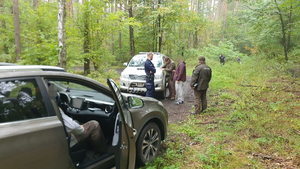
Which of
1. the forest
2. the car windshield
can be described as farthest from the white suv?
the forest

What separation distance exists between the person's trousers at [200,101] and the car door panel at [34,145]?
5.35 meters

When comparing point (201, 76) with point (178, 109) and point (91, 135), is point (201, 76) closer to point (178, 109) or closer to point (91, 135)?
point (178, 109)

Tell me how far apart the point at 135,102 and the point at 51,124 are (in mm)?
1624

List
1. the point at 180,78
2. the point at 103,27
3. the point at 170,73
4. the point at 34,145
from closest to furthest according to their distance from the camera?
the point at 34,145, the point at 180,78, the point at 170,73, the point at 103,27

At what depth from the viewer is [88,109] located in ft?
12.1

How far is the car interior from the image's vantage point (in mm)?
3109

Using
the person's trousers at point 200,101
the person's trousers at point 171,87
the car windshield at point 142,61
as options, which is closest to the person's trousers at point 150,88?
the person's trousers at point 171,87

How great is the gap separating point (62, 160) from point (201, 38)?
1618 inches

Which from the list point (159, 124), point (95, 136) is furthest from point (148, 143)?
point (95, 136)

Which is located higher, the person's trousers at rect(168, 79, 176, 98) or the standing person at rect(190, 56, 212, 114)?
the standing person at rect(190, 56, 212, 114)

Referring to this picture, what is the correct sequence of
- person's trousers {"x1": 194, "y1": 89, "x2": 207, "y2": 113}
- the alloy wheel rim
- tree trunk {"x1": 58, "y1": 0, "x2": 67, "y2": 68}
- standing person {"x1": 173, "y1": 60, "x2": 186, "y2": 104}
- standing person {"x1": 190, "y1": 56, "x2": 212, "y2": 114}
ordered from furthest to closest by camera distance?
tree trunk {"x1": 58, "y1": 0, "x2": 67, "y2": 68}
standing person {"x1": 173, "y1": 60, "x2": 186, "y2": 104}
person's trousers {"x1": 194, "y1": 89, "x2": 207, "y2": 113}
standing person {"x1": 190, "y1": 56, "x2": 212, "y2": 114}
the alloy wheel rim

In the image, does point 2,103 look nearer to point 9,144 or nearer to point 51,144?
point 9,144

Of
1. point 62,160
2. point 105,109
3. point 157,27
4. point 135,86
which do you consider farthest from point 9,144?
point 157,27

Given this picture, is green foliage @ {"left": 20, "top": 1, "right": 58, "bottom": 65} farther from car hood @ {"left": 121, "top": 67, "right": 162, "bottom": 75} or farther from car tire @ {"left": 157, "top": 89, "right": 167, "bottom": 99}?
car tire @ {"left": 157, "top": 89, "right": 167, "bottom": 99}
